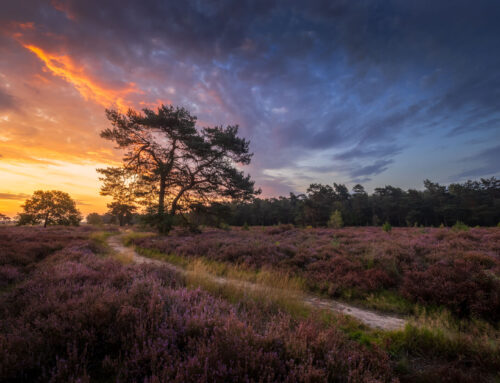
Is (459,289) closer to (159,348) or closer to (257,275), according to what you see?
(257,275)

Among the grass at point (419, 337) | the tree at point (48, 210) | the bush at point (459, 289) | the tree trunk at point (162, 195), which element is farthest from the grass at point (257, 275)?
the tree at point (48, 210)

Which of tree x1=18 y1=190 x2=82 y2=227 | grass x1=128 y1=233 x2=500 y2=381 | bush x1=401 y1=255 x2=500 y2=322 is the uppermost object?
tree x1=18 y1=190 x2=82 y2=227

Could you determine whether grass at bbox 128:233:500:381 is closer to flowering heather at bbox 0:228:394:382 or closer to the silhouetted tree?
flowering heather at bbox 0:228:394:382

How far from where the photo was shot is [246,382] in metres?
1.99

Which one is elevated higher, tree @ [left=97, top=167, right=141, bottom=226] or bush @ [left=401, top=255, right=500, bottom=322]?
tree @ [left=97, top=167, right=141, bottom=226]

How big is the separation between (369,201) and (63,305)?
84129mm

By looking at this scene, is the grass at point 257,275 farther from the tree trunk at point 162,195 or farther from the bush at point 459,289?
the tree trunk at point 162,195

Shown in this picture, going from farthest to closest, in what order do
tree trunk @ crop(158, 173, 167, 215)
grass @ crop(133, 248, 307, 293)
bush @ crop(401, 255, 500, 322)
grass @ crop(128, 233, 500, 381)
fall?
tree trunk @ crop(158, 173, 167, 215), grass @ crop(133, 248, 307, 293), bush @ crop(401, 255, 500, 322), grass @ crop(128, 233, 500, 381)

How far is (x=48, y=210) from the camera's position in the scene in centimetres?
4231

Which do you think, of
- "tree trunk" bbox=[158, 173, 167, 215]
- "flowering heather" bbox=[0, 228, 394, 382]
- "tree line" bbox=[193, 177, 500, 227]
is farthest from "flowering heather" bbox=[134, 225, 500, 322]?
"tree line" bbox=[193, 177, 500, 227]

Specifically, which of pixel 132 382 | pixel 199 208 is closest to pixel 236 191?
pixel 199 208

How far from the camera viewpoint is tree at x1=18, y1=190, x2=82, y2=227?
41219mm

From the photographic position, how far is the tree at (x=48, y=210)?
4122 cm

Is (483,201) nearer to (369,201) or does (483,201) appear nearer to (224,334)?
(369,201)
